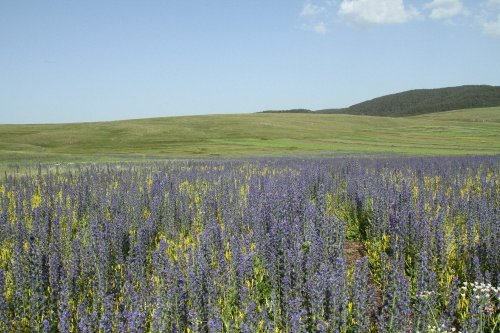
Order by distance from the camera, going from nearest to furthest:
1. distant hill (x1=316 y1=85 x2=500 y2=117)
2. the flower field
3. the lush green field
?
the flower field < the lush green field < distant hill (x1=316 y1=85 x2=500 y2=117)

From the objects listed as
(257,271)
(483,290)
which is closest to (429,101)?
(257,271)

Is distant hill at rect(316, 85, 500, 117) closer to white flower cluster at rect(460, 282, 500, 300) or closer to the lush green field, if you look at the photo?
the lush green field

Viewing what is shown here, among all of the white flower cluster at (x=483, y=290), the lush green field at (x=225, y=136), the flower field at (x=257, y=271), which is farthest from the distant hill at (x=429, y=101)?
the white flower cluster at (x=483, y=290)

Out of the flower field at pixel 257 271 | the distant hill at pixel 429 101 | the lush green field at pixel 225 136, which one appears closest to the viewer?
the flower field at pixel 257 271

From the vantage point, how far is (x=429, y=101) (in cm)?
16862

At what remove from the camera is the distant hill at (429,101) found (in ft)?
492

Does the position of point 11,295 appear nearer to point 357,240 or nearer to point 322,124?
point 357,240

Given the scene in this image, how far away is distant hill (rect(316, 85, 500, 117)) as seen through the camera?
15000 centimetres

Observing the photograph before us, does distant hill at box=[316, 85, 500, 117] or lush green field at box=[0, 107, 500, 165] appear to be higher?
distant hill at box=[316, 85, 500, 117]

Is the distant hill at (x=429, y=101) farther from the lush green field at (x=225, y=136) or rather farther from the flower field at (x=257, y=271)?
the flower field at (x=257, y=271)

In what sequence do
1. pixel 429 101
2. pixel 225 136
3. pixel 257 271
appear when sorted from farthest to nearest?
1. pixel 429 101
2. pixel 225 136
3. pixel 257 271

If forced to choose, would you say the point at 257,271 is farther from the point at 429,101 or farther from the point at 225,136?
the point at 429,101

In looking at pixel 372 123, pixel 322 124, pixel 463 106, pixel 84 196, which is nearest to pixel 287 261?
pixel 84 196

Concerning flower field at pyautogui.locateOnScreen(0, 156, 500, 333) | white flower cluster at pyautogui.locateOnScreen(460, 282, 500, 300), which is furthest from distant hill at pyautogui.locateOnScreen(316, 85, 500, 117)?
white flower cluster at pyautogui.locateOnScreen(460, 282, 500, 300)
